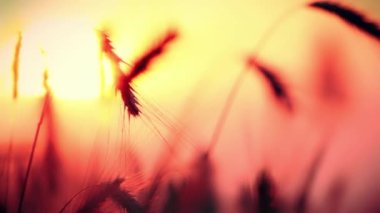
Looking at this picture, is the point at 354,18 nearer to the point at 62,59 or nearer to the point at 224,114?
the point at 224,114

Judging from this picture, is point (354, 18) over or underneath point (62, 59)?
over

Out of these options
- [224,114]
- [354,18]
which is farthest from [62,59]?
[354,18]

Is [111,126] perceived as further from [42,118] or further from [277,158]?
[277,158]

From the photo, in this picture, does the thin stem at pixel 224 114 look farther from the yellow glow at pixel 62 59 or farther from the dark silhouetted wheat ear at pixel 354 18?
the yellow glow at pixel 62 59

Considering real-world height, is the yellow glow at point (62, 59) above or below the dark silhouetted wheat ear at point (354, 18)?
below

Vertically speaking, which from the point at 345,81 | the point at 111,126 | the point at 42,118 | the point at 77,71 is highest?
the point at 345,81

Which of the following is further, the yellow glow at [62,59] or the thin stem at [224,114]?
the yellow glow at [62,59]

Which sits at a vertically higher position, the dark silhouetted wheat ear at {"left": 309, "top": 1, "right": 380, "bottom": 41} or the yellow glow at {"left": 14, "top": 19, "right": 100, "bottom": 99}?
the dark silhouetted wheat ear at {"left": 309, "top": 1, "right": 380, "bottom": 41}

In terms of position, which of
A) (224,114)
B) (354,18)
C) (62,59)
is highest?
(354,18)

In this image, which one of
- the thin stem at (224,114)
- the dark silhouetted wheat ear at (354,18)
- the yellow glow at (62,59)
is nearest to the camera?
the dark silhouetted wheat ear at (354,18)

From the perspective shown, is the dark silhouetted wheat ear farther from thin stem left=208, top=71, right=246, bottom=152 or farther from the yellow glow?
the yellow glow

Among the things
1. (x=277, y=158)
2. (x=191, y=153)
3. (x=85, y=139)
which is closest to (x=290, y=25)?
(x=277, y=158)
